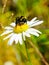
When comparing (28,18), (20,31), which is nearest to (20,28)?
(20,31)

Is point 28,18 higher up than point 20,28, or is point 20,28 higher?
point 28,18

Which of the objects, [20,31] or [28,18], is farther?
[28,18]

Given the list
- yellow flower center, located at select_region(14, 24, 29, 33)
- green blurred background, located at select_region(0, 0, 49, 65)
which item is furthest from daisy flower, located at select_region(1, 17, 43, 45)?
green blurred background, located at select_region(0, 0, 49, 65)

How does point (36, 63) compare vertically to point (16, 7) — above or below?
below

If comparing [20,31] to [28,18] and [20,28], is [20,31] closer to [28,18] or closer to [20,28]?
[20,28]

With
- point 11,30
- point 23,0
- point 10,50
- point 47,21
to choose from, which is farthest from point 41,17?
point 11,30

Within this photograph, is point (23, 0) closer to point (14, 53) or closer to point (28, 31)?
point (14, 53)

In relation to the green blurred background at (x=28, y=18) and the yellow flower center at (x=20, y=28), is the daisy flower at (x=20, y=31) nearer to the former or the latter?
the yellow flower center at (x=20, y=28)

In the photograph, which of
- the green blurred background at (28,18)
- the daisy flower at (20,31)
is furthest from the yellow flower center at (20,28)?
the green blurred background at (28,18)

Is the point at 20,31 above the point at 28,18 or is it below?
below
